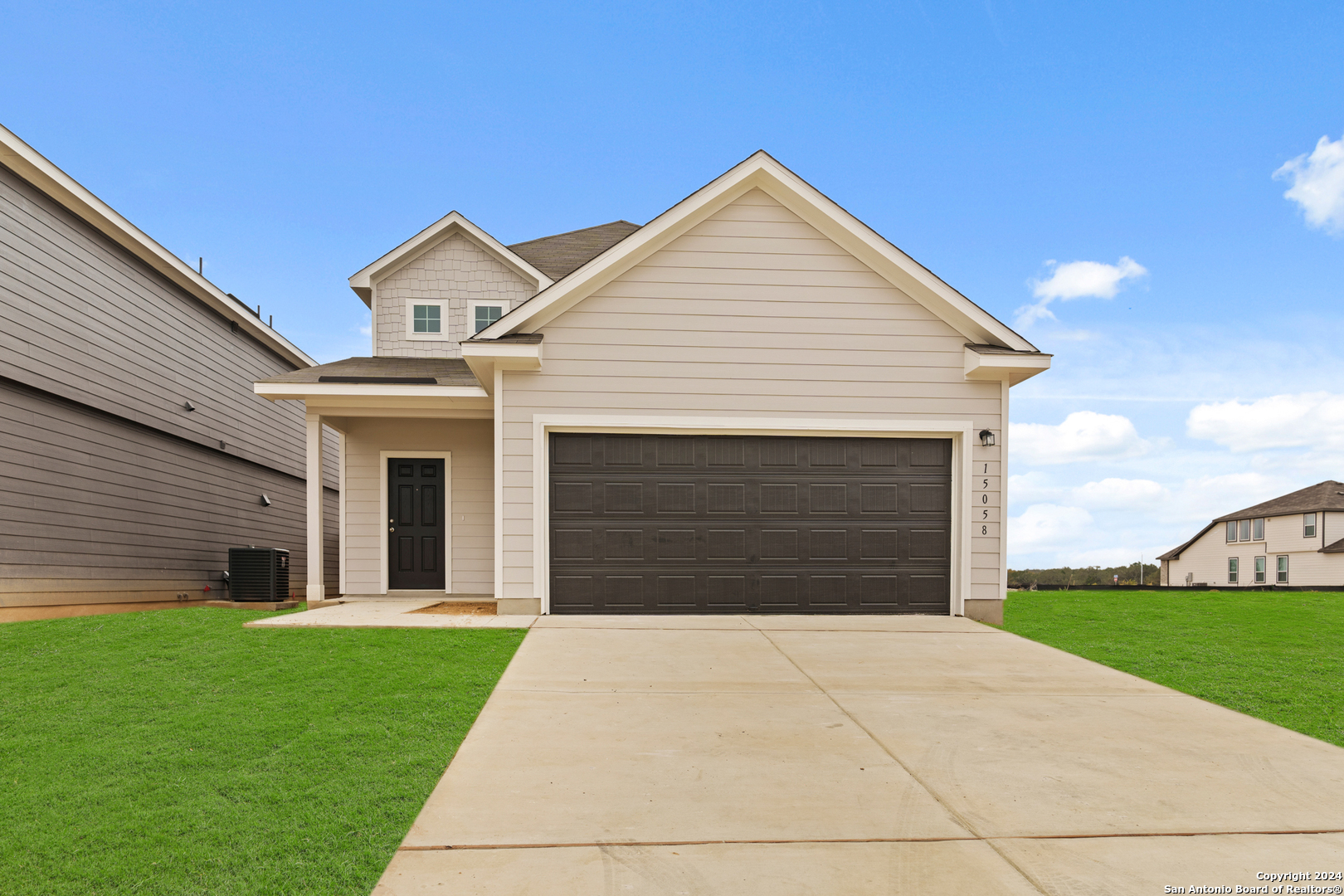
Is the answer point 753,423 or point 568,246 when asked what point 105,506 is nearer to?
point 568,246

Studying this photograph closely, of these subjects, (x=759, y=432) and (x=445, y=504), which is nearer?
(x=759, y=432)

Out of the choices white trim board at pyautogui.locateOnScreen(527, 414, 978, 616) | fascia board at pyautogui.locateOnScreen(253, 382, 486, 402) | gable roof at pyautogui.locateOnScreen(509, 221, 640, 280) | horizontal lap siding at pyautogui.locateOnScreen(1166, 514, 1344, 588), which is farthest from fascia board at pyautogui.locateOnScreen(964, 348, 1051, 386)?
horizontal lap siding at pyautogui.locateOnScreen(1166, 514, 1344, 588)

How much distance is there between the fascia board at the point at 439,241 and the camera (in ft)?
39.9

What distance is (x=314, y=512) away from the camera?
10508mm

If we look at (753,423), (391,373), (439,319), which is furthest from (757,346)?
(439,319)

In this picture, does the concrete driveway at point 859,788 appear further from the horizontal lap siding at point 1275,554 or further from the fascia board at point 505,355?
the horizontal lap siding at point 1275,554

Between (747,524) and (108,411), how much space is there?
9467 millimetres

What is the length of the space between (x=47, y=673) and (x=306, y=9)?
10868mm

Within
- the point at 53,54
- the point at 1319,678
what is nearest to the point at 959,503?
the point at 1319,678

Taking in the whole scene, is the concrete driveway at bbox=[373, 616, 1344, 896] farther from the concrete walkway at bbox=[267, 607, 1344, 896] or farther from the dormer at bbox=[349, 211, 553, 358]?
the dormer at bbox=[349, 211, 553, 358]

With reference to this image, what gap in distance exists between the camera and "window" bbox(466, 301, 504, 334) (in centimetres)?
1257

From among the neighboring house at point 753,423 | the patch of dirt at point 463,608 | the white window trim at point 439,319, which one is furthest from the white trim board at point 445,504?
the neighboring house at point 753,423

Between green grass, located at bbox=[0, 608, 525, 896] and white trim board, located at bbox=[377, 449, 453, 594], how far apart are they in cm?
→ 460

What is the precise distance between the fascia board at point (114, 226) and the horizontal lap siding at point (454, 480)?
4212 millimetres
